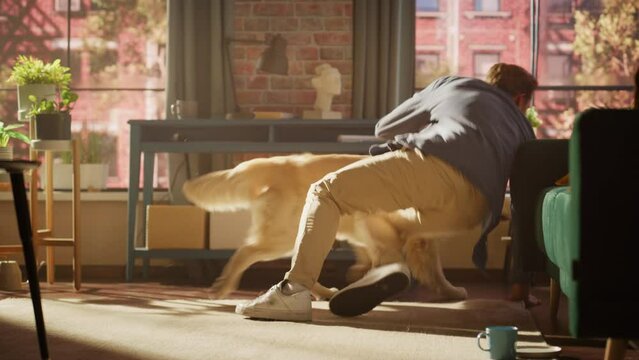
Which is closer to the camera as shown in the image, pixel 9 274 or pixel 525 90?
pixel 525 90

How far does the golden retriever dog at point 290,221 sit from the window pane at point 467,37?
1.92 meters

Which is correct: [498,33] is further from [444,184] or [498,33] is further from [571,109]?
[444,184]

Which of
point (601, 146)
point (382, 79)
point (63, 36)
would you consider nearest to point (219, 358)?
point (601, 146)

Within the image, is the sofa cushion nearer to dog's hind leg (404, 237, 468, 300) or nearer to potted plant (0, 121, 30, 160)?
dog's hind leg (404, 237, 468, 300)

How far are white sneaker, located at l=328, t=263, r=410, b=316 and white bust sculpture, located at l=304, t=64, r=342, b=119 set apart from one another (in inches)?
77.2

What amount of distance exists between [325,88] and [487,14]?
123cm

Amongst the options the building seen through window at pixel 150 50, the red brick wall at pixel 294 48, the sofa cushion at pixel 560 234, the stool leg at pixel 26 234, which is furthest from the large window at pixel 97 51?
the stool leg at pixel 26 234

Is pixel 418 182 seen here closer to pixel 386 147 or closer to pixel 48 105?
pixel 386 147

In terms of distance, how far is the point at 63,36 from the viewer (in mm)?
6008

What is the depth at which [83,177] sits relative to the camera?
228 inches

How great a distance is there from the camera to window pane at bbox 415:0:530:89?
19.6ft

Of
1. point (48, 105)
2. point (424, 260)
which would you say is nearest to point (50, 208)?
point (48, 105)

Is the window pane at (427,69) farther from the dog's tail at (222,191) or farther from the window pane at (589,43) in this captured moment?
the dog's tail at (222,191)

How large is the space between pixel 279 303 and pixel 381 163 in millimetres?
621
